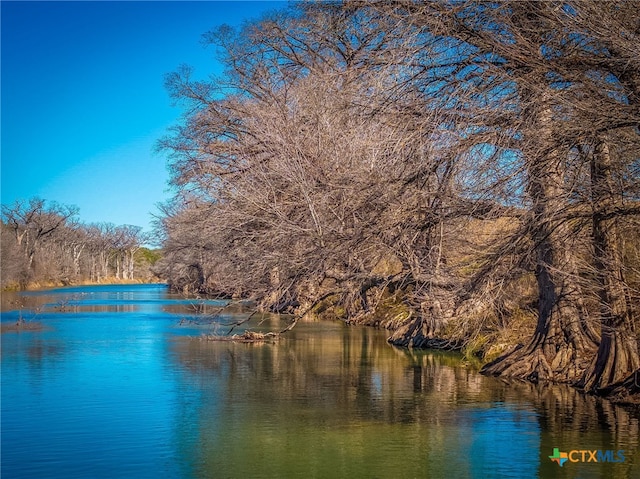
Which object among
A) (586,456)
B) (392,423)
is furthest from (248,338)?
(586,456)

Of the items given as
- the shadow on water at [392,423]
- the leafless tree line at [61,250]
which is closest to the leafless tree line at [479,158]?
the shadow on water at [392,423]

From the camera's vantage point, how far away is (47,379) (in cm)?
1842

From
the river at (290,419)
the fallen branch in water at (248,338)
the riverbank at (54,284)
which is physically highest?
the riverbank at (54,284)

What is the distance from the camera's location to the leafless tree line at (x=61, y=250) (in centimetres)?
7825

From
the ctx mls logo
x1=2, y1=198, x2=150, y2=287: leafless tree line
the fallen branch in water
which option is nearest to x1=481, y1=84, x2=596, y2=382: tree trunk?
the ctx mls logo

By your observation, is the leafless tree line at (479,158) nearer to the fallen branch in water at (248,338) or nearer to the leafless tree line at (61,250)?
the fallen branch in water at (248,338)

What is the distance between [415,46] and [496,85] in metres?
1.39

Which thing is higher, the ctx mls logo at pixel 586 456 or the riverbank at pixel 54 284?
the riverbank at pixel 54 284

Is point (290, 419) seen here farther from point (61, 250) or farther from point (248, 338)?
point (61, 250)

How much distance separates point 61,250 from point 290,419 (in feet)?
315

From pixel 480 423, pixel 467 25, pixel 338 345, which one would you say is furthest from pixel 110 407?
pixel 338 345

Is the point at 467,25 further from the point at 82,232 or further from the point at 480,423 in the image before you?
the point at 82,232

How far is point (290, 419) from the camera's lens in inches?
563

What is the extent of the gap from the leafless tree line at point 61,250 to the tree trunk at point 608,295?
47.9m
